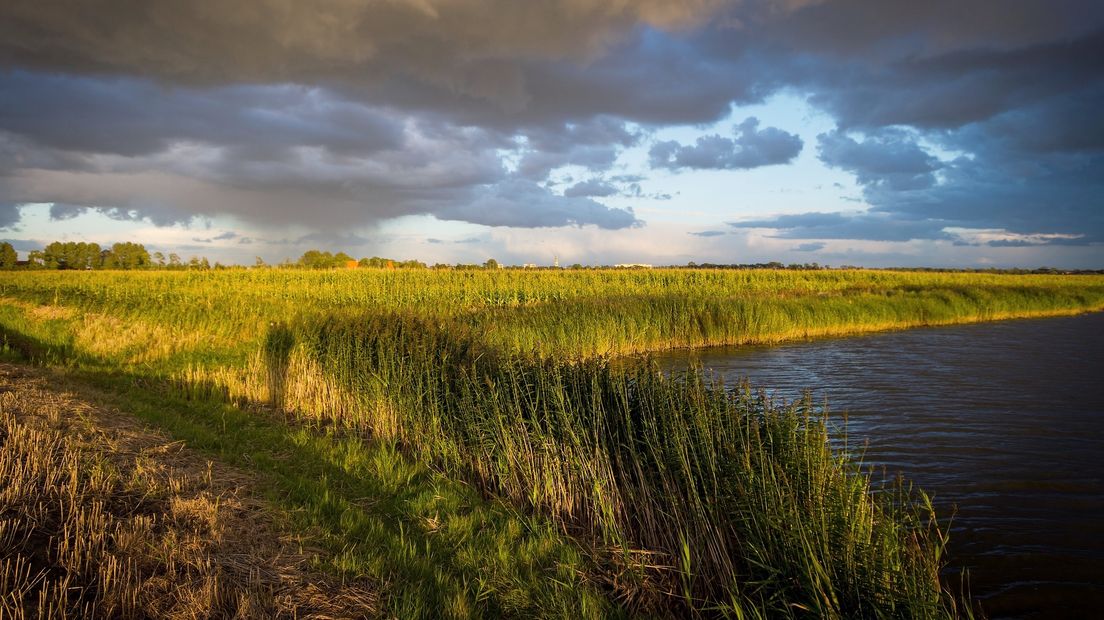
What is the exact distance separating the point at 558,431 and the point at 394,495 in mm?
1870

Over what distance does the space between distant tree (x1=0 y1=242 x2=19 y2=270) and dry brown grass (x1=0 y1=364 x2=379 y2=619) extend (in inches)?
2891

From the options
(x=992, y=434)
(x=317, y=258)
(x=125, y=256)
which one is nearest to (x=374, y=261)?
(x=317, y=258)

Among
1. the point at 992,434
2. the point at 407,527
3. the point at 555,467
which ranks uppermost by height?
the point at 555,467

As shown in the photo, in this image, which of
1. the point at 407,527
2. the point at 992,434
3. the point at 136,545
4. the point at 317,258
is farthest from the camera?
the point at 317,258

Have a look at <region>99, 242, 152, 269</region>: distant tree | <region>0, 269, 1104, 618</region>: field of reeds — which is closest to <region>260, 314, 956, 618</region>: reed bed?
<region>0, 269, 1104, 618</region>: field of reeds

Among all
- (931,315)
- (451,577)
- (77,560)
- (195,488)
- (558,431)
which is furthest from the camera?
(931,315)

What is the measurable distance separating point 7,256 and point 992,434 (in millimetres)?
81066

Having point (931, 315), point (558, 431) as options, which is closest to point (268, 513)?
point (558, 431)

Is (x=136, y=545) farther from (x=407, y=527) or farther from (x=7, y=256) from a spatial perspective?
(x=7, y=256)

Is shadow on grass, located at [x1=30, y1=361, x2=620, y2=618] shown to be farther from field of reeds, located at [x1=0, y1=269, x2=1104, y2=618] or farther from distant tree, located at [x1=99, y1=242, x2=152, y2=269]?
distant tree, located at [x1=99, y1=242, x2=152, y2=269]

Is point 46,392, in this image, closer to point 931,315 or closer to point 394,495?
point 394,495

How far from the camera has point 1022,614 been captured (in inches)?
211

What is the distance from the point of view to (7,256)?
2440 inches

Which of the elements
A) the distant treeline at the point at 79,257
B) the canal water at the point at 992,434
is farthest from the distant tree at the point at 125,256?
the canal water at the point at 992,434
